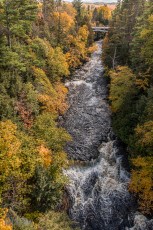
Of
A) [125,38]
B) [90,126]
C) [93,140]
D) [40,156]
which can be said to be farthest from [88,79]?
[40,156]

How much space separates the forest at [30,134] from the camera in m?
21.6

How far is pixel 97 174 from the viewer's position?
27.7 meters

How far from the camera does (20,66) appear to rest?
32.8 meters

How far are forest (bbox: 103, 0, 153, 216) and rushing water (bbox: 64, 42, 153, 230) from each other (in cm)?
150

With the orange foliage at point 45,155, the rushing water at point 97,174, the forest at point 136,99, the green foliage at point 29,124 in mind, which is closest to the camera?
the green foliage at point 29,124

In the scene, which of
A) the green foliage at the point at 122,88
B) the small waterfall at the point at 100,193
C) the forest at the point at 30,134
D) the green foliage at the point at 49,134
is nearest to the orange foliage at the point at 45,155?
the forest at the point at 30,134

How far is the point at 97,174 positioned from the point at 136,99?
41.2 feet

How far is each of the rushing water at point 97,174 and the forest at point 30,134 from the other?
5.53 feet

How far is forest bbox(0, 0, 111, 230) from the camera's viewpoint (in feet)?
70.9

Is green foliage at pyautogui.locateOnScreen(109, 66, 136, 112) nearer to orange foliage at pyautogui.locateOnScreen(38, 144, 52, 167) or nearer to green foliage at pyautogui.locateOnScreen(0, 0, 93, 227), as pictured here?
green foliage at pyautogui.locateOnScreen(0, 0, 93, 227)

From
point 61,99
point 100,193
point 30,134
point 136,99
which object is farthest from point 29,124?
point 136,99

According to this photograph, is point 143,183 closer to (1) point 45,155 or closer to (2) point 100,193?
(2) point 100,193

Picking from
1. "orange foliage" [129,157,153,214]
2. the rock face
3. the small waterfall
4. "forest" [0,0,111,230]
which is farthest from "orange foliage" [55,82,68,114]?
"orange foliage" [129,157,153,214]

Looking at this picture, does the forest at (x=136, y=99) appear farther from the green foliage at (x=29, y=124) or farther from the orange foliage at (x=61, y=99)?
the orange foliage at (x=61, y=99)
